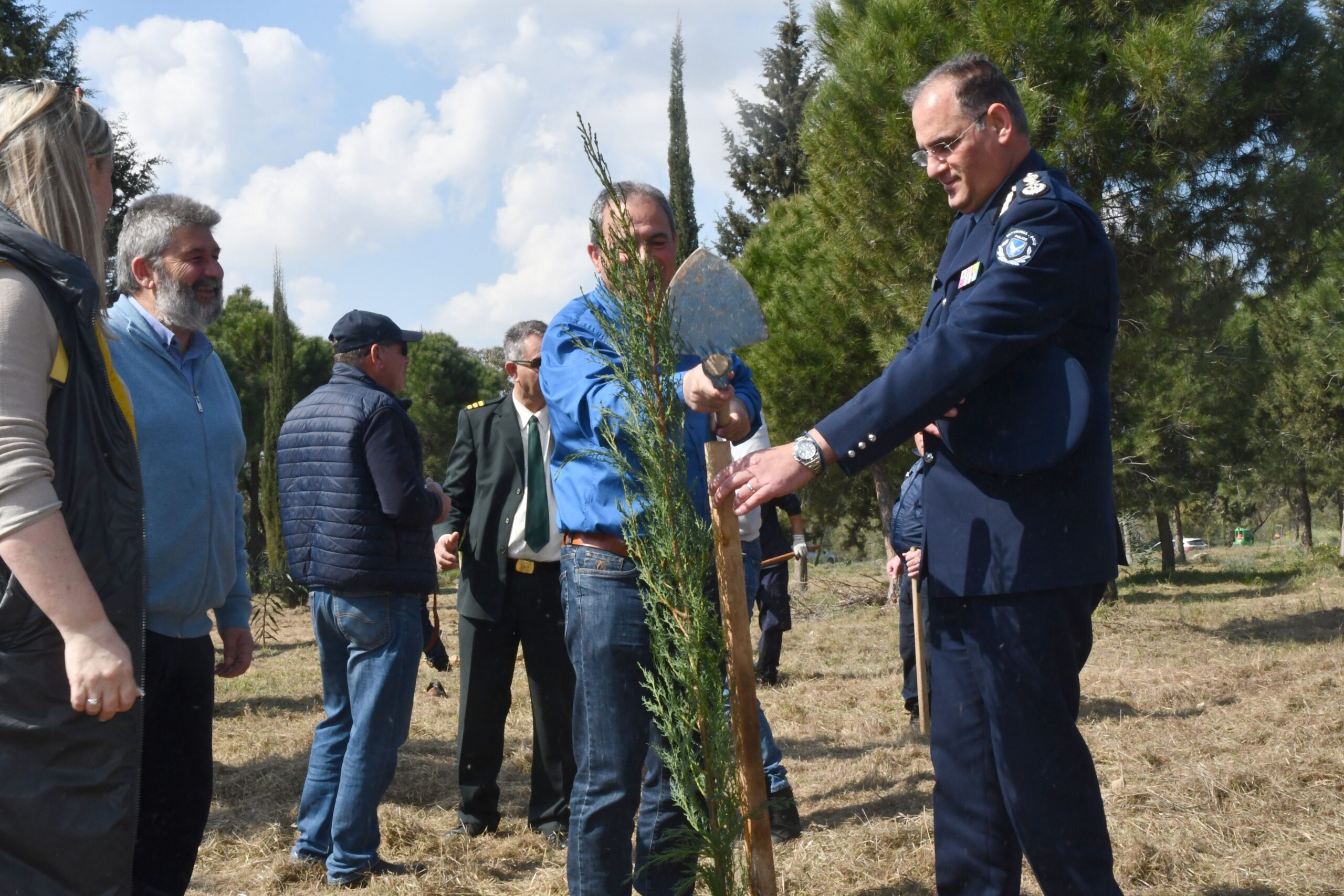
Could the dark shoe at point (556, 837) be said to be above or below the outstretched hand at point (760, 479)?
below

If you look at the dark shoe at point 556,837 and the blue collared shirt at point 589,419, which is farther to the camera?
the dark shoe at point 556,837

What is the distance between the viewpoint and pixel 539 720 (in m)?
4.85

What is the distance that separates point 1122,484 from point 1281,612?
13.3 ft

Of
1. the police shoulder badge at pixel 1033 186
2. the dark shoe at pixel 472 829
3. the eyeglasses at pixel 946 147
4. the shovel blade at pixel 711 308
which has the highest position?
the eyeglasses at pixel 946 147

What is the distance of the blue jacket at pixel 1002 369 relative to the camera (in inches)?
94.6

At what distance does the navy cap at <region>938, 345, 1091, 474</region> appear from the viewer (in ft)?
7.86

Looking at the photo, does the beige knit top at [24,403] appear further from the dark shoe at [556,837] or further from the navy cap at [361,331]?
the dark shoe at [556,837]

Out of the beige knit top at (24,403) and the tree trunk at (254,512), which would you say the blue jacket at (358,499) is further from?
the tree trunk at (254,512)

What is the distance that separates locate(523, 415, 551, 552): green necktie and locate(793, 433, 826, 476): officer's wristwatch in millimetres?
2579

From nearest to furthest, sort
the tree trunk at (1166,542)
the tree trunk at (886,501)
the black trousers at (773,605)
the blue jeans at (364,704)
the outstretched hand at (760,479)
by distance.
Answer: the outstretched hand at (760,479)
the blue jeans at (364,704)
the black trousers at (773,605)
the tree trunk at (886,501)
the tree trunk at (1166,542)

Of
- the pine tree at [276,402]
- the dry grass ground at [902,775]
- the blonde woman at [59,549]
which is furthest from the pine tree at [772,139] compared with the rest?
the blonde woman at [59,549]

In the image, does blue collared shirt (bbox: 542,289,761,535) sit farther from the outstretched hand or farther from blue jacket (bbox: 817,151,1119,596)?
blue jacket (bbox: 817,151,1119,596)

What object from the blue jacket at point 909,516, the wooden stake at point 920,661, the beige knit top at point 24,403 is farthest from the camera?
the wooden stake at point 920,661

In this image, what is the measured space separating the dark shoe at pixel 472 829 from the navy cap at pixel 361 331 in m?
2.25
